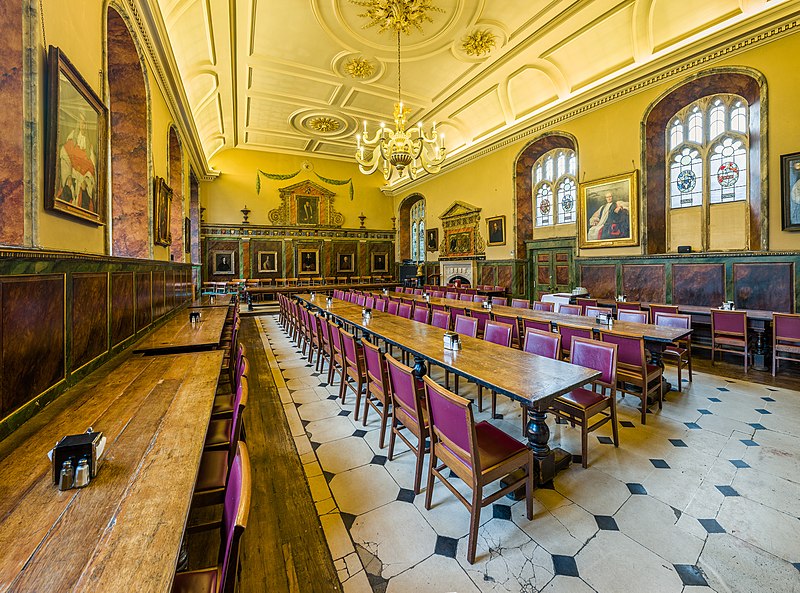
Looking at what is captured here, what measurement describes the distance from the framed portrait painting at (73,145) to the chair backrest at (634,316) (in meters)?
6.11

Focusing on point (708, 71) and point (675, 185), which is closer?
point (708, 71)

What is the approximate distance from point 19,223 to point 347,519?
271cm

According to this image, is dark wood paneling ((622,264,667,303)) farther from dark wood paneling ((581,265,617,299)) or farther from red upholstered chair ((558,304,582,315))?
red upholstered chair ((558,304,582,315))

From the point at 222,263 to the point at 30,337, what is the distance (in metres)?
13.1

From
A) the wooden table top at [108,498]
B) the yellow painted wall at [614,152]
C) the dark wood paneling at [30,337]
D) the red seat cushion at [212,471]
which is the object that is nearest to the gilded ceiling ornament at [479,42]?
the yellow painted wall at [614,152]

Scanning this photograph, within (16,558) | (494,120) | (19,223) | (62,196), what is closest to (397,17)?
(494,120)

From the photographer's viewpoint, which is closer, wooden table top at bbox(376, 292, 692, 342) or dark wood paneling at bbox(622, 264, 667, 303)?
wooden table top at bbox(376, 292, 692, 342)

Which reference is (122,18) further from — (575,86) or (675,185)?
(675,185)

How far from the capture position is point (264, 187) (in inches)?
567

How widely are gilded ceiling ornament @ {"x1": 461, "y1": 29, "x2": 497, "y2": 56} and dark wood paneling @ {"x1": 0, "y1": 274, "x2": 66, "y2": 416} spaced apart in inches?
310

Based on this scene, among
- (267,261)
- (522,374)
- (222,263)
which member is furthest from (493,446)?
(222,263)

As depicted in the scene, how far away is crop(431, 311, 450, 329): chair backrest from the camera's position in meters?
4.72

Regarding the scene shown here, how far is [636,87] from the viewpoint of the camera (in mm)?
7027

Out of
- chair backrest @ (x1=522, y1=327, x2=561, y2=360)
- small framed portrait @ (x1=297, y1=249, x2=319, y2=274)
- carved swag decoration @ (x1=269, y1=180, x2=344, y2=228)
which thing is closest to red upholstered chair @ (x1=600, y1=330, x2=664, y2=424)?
chair backrest @ (x1=522, y1=327, x2=561, y2=360)
